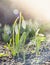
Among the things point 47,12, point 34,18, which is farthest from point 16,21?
point 47,12

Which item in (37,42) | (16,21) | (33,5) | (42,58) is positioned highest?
(33,5)

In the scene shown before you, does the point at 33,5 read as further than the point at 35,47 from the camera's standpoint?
Yes

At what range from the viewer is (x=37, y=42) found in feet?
6.61

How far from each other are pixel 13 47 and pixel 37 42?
209mm

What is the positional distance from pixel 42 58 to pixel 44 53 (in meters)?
0.06

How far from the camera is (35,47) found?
2.04m

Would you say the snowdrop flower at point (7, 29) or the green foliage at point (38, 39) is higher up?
the snowdrop flower at point (7, 29)

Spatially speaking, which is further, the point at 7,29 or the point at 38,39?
the point at 7,29

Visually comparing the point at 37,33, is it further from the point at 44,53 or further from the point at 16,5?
the point at 16,5

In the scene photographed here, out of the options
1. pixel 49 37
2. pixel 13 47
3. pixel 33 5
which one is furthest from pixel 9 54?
pixel 33 5

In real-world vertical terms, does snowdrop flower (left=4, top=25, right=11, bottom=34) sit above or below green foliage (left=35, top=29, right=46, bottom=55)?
above

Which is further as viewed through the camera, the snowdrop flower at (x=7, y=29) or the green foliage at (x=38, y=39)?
the snowdrop flower at (x=7, y=29)

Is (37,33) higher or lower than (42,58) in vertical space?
higher

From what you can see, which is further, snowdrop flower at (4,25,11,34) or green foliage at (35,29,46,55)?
snowdrop flower at (4,25,11,34)
